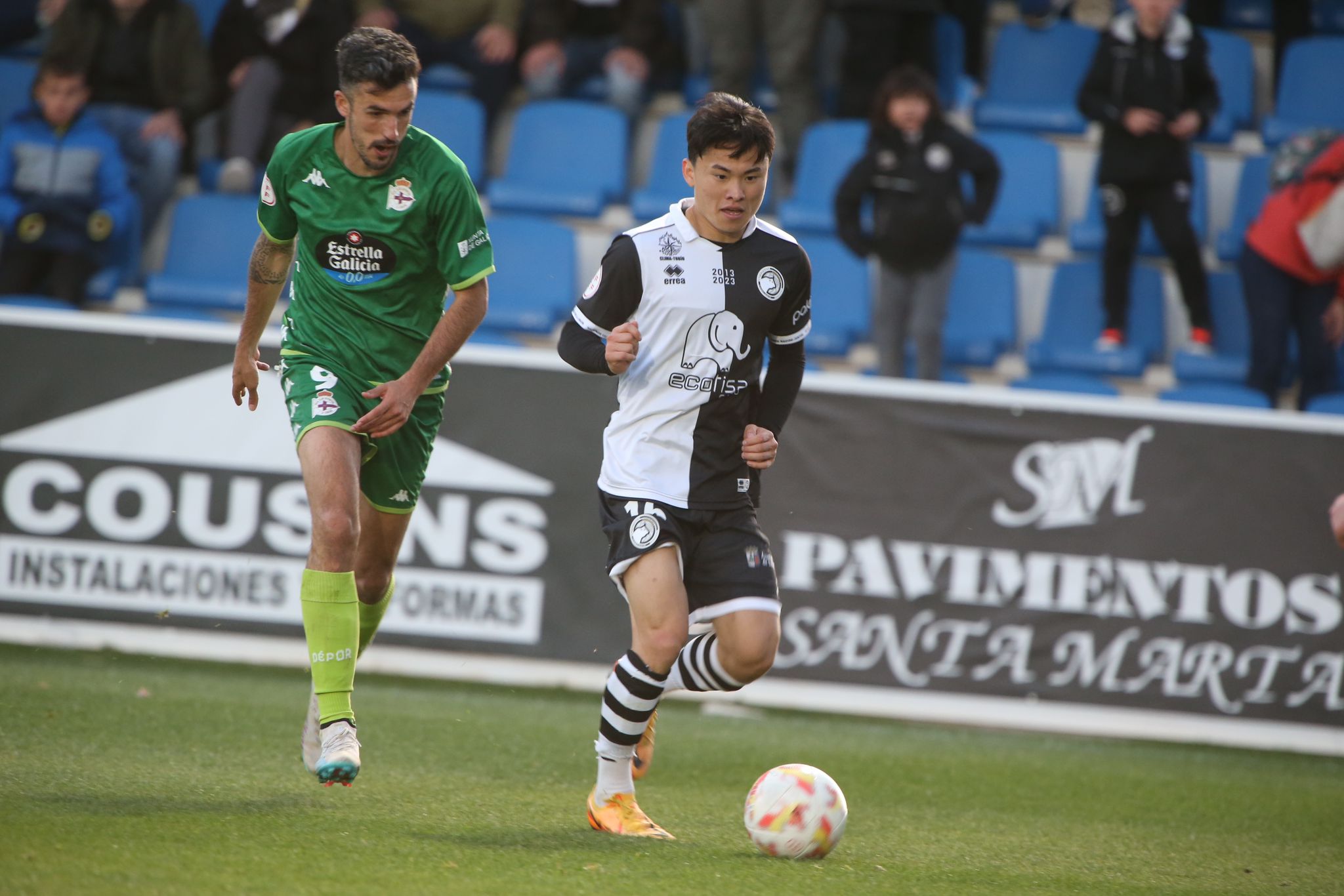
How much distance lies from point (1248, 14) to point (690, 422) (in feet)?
31.2

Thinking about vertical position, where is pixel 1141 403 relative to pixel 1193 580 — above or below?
above

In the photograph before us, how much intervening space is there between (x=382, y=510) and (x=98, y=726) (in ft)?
5.04

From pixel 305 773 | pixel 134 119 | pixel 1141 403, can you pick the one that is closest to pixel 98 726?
pixel 305 773

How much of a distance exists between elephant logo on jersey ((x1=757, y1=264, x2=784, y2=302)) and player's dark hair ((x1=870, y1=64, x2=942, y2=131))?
4.98 metres

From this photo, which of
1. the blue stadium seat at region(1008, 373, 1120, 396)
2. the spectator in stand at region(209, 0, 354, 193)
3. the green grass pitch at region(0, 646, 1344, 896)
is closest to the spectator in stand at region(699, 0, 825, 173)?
the blue stadium seat at region(1008, 373, 1120, 396)

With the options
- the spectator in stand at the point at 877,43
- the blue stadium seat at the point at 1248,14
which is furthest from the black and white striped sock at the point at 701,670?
the blue stadium seat at the point at 1248,14

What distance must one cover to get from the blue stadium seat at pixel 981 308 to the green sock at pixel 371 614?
5.51 m

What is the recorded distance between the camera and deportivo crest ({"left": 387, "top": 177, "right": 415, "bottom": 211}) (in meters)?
4.59

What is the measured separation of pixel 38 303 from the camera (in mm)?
9070

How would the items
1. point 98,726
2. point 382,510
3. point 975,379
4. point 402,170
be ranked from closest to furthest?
point 402,170 → point 382,510 → point 98,726 → point 975,379

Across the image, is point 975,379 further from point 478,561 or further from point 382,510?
point 382,510

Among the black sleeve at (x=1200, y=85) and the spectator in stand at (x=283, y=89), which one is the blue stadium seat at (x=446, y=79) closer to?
the spectator in stand at (x=283, y=89)

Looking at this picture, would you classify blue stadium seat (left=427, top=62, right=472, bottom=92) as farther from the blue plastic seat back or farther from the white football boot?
the white football boot

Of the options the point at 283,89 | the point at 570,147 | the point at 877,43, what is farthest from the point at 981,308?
the point at 283,89
